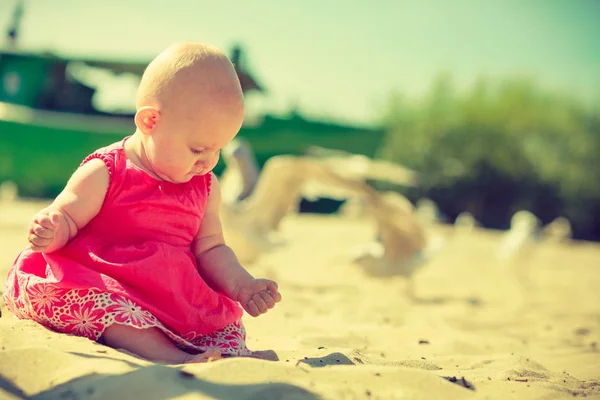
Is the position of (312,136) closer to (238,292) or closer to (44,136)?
(44,136)

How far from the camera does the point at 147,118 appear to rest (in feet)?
6.57

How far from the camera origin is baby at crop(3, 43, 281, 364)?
6.40ft

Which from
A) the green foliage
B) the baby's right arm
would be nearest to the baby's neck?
the baby's right arm

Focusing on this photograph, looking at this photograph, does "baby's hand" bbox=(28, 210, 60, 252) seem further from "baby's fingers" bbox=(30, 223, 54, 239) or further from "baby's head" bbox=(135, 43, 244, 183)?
"baby's head" bbox=(135, 43, 244, 183)

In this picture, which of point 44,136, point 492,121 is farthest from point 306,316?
point 492,121

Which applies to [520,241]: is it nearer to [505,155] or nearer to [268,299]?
[268,299]

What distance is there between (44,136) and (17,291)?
1179 centimetres

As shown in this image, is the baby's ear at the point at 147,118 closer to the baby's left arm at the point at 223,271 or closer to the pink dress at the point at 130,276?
the pink dress at the point at 130,276

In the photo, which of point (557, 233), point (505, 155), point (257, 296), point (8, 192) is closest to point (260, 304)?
point (257, 296)

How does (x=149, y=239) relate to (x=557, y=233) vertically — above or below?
below

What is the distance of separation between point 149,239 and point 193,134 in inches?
16.0

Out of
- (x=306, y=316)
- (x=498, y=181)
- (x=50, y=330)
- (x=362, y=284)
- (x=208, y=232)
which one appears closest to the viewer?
(x=50, y=330)

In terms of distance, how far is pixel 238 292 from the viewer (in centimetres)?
215

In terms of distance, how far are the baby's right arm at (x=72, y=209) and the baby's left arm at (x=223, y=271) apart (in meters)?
0.41
